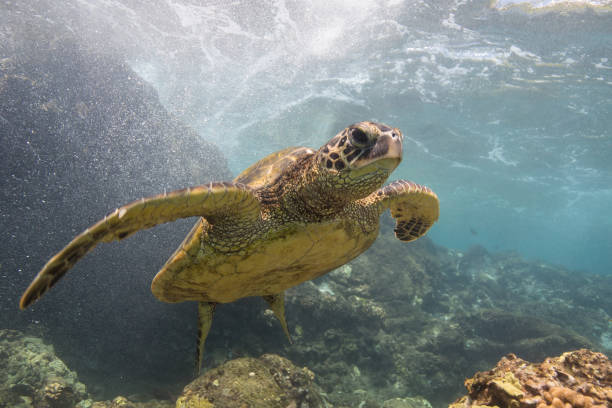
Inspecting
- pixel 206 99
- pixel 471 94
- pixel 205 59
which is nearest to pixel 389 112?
pixel 471 94

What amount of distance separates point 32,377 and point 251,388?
4.36 meters

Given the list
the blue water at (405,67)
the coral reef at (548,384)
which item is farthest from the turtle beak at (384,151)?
the blue water at (405,67)

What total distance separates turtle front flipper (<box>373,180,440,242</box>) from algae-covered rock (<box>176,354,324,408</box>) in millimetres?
2178

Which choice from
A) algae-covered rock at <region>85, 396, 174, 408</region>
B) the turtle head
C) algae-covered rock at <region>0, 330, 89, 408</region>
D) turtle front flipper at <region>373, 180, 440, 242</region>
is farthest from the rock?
algae-covered rock at <region>0, 330, 89, 408</region>

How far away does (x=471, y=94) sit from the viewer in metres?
13.0

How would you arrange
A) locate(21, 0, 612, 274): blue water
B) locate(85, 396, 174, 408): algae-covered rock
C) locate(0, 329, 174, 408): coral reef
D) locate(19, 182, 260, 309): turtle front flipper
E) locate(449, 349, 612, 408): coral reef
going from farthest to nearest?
locate(21, 0, 612, 274): blue water
locate(0, 329, 174, 408): coral reef
locate(85, 396, 174, 408): algae-covered rock
locate(19, 182, 260, 309): turtle front flipper
locate(449, 349, 612, 408): coral reef

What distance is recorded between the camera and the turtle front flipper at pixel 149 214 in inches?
55.2

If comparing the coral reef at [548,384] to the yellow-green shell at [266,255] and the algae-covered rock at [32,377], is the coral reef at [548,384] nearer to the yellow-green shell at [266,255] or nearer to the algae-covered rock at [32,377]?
the yellow-green shell at [266,255]

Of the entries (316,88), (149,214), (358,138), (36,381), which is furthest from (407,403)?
(316,88)

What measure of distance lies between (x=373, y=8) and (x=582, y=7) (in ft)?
18.9

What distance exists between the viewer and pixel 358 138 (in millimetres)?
1620

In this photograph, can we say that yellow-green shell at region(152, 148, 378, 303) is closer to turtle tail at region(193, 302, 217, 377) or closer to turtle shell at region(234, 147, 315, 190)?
turtle shell at region(234, 147, 315, 190)

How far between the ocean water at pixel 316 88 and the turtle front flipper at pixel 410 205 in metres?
4.20

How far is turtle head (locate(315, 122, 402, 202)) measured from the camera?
5.16ft
